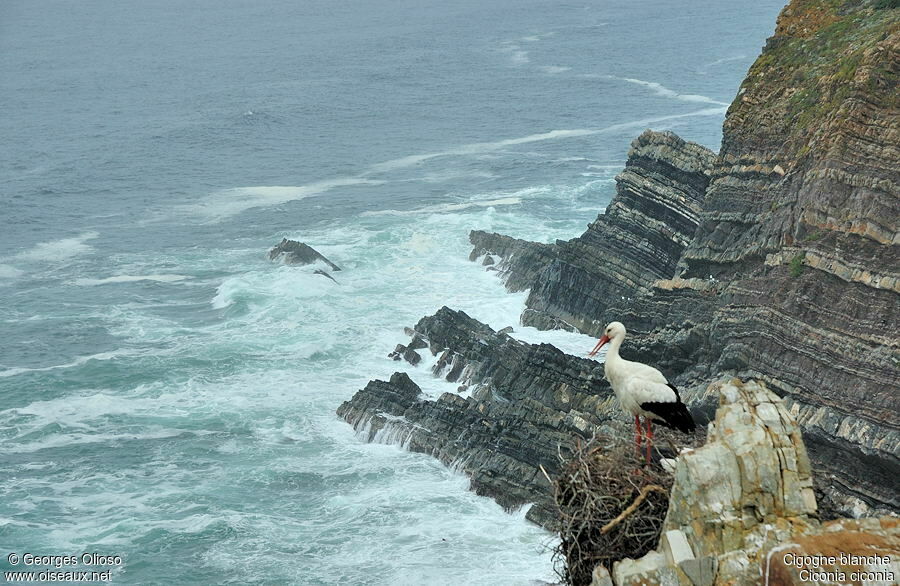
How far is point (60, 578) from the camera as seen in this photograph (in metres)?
27.7

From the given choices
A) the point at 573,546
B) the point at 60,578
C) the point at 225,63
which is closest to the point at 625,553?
the point at 573,546

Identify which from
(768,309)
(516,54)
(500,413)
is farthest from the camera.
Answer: (516,54)

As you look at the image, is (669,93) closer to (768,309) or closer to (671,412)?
(768,309)

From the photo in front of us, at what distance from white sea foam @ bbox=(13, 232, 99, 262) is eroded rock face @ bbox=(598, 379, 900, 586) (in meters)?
52.0

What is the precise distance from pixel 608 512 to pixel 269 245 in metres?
47.5

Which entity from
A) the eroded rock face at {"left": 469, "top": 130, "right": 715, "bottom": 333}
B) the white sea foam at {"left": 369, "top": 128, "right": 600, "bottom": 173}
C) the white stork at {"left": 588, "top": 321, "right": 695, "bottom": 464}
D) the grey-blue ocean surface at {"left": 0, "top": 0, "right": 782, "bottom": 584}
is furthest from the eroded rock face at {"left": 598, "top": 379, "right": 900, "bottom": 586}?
the white sea foam at {"left": 369, "top": 128, "right": 600, "bottom": 173}

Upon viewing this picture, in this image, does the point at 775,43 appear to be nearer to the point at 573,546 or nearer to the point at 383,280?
the point at 383,280

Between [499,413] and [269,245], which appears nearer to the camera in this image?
[499,413]

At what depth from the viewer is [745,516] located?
1170cm

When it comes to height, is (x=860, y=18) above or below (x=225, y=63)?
above

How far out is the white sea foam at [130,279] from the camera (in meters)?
54.0

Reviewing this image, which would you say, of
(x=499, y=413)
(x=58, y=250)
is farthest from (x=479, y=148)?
(x=499, y=413)

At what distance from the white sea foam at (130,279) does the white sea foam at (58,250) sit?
5.01 meters

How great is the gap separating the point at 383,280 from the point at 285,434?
1729 centimetres
